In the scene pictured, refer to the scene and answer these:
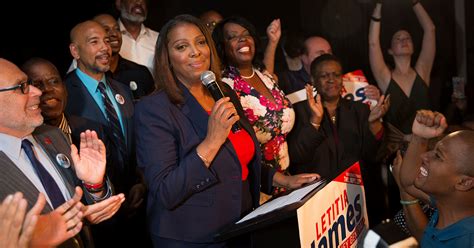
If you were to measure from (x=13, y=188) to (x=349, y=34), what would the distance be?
5068 mm

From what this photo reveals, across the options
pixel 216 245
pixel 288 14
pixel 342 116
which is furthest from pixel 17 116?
pixel 288 14

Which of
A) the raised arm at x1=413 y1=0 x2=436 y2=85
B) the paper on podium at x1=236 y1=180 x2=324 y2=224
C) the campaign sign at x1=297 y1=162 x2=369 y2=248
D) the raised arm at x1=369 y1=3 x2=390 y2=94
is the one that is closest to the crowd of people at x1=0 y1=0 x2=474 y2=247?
the campaign sign at x1=297 y1=162 x2=369 y2=248

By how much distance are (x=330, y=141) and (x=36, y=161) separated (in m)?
2.11

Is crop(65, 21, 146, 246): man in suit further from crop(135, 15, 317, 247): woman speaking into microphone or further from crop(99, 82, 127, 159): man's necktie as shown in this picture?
crop(135, 15, 317, 247): woman speaking into microphone

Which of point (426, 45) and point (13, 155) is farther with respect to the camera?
point (426, 45)

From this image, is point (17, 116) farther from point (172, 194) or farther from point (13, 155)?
point (172, 194)

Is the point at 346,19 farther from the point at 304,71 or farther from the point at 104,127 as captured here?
the point at 104,127

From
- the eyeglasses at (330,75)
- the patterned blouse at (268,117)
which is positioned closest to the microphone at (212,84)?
the patterned blouse at (268,117)

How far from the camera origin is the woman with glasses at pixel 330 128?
385 cm

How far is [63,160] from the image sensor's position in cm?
263

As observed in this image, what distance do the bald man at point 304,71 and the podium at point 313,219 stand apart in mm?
1934

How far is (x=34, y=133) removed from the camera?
104 inches

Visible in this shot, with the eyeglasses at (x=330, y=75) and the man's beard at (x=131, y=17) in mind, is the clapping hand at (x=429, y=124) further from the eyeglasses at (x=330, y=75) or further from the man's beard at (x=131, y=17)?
the man's beard at (x=131, y=17)

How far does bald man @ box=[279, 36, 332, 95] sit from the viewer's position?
15.6ft
